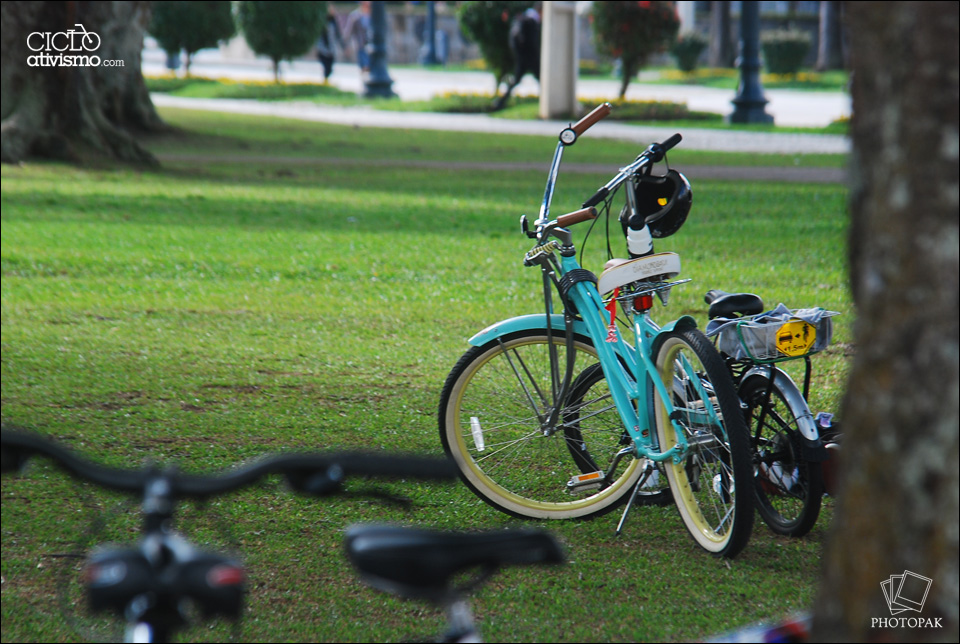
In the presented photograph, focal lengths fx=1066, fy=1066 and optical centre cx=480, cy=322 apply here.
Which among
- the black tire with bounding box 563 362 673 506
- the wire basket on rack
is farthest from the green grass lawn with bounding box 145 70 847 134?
the wire basket on rack

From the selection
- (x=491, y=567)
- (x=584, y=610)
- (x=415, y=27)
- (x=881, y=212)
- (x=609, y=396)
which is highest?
(x=415, y=27)

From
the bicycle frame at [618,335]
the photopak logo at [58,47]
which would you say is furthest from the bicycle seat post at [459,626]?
the photopak logo at [58,47]

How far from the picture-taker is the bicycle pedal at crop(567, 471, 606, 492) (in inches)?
161

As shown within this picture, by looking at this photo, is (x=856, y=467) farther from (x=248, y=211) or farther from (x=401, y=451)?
(x=248, y=211)

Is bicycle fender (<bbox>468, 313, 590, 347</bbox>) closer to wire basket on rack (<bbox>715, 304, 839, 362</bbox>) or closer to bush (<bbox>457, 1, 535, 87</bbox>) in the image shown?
wire basket on rack (<bbox>715, 304, 839, 362</bbox>)

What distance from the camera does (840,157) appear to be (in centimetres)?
1817

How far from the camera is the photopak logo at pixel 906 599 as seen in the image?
6.02ft

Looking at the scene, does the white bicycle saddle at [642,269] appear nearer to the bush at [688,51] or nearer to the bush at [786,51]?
the bush at [786,51]

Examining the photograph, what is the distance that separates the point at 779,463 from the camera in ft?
12.7

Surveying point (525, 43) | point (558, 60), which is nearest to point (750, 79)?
point (558, 60)

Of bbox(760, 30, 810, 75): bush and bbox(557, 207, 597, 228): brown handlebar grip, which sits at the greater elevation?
bbox(760, 30, 810, 75): bush

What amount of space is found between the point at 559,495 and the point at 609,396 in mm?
A: 482

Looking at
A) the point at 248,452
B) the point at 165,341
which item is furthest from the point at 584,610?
the point at 165,341

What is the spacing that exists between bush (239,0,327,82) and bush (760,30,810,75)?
17071 mm
